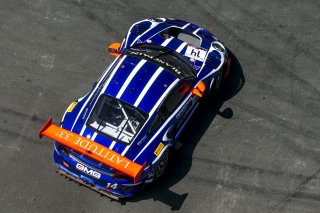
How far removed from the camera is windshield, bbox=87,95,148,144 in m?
7.69

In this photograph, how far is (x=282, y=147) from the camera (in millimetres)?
8914

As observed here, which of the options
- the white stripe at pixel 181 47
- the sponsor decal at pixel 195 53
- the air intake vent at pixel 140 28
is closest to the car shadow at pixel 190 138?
the sponsor decal at pixel 195 53

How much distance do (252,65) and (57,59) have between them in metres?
4.63

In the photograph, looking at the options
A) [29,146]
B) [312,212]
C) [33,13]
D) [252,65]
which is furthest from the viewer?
[33,13]

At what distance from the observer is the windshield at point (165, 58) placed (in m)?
8.52

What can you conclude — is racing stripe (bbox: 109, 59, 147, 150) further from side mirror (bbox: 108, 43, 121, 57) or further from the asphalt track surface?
the asphalt track surface

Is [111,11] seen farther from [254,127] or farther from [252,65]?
[254,127]

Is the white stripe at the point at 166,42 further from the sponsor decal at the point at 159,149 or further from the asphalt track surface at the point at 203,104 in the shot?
the sponsor decal at the point at 159,149

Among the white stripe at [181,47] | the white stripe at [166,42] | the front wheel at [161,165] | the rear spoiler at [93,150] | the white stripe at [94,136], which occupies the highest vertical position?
the white stripe at [181,47]

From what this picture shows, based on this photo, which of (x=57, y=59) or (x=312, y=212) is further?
(x=57, y=59)

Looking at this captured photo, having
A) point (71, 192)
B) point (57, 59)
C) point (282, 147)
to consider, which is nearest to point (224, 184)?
point (282, 147)

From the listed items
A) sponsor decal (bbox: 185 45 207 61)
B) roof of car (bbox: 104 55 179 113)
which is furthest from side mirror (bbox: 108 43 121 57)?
sponsor decal (bbox: 185 45 207 61)

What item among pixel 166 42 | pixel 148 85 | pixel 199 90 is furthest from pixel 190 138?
pixel 166 42

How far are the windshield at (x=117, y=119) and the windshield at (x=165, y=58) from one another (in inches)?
48.0
